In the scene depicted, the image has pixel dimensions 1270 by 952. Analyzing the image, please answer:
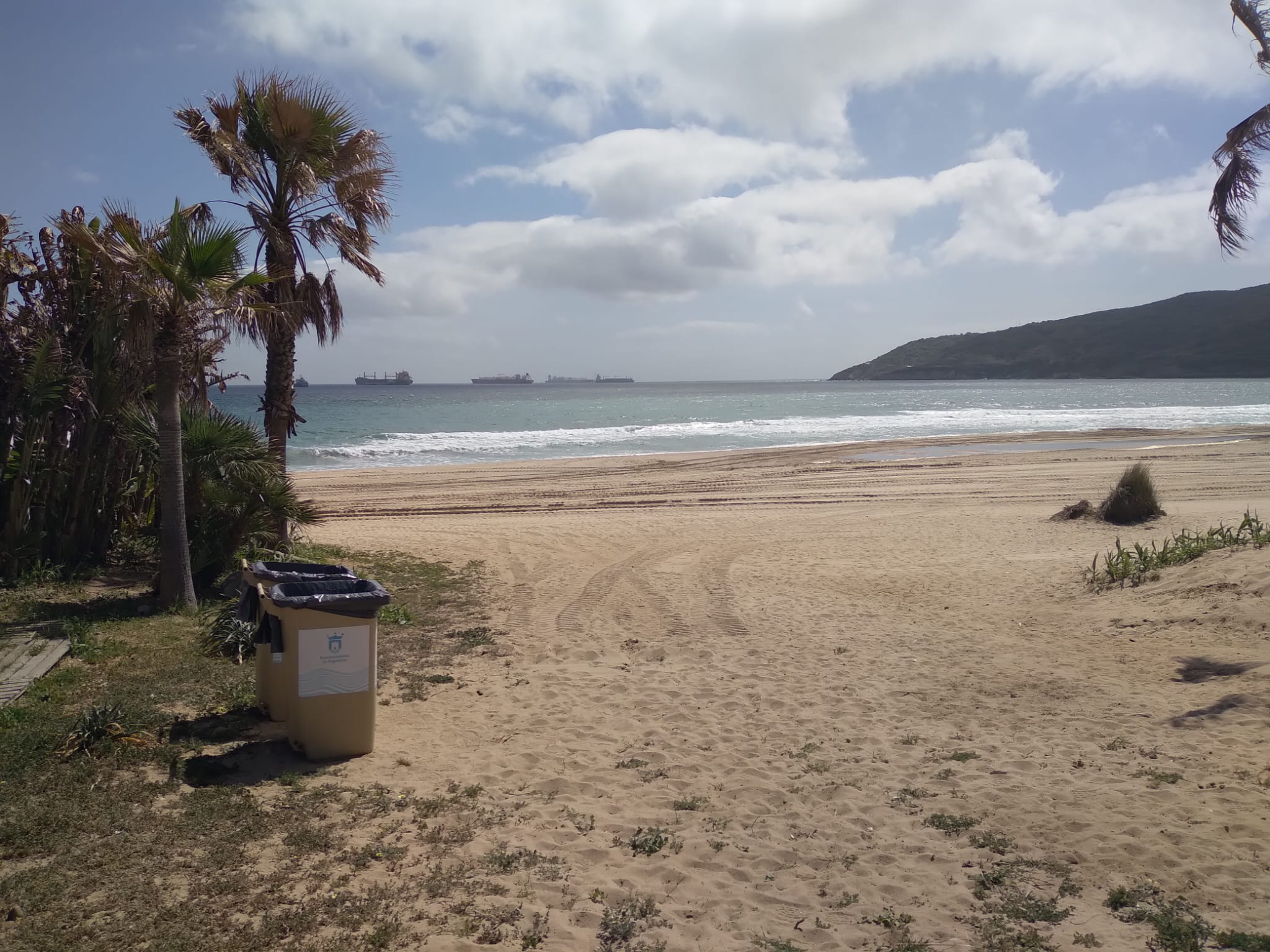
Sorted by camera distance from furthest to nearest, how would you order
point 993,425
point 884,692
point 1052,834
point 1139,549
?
point 993,425 → point 1139,549 → point 884,692 → point 1052,834

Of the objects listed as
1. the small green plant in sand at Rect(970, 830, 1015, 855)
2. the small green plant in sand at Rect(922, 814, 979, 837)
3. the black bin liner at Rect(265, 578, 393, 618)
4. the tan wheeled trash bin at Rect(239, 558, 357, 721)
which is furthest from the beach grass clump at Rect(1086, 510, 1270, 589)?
the tan wheeled trash bin at Rect(239, 558, 357, 721)

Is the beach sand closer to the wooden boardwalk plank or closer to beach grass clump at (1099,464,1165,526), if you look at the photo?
beach grass clump at (1099,464,1165,526)

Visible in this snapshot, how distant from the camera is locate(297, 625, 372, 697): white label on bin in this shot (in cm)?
505

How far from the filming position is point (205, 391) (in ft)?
35.6

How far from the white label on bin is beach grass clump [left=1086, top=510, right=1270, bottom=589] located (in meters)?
7.81

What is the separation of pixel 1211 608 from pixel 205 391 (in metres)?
11.3

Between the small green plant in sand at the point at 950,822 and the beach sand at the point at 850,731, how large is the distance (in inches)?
1.8

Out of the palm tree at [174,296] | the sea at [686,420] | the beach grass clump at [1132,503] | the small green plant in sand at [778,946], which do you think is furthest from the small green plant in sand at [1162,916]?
the sea at [686,420]

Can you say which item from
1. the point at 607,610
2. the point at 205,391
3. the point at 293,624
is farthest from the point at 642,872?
the point at 205,391

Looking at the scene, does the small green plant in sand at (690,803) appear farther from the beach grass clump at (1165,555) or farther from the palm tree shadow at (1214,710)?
the beach grass clump at (1165,555)

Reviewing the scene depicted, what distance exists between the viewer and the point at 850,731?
5836mm

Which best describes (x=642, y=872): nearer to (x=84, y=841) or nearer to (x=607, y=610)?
(x=84, y=841)

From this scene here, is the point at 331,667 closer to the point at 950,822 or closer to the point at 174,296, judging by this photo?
the point at 950,822

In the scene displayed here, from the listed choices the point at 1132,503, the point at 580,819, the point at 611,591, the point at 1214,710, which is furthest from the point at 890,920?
the point at 1132,503
